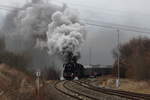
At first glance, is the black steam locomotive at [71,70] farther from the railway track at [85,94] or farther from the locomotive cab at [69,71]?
the railway track at [85,94]

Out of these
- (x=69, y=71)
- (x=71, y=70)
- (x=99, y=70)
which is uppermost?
(x=71, y=70)

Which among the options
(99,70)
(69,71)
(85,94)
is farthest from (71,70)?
(99,70)

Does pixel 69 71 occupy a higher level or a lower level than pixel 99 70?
higher

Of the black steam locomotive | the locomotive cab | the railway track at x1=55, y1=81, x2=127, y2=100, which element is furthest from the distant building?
the railway track at x1=55, y1=81, x2=127, y2=100

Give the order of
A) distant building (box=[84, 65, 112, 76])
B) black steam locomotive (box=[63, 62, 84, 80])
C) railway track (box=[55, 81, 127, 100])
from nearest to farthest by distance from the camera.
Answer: railway track (box=[55, 81, 127, 100]) < black steam locomotive (box=[63, 62, 84, 80]) < distant building (box=[84, 65, 112, 76])

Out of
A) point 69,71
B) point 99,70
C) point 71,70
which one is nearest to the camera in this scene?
point 71,70

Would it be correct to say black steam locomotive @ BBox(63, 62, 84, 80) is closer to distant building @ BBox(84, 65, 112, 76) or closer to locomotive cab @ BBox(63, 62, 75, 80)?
locomotive cab @ BBox(63, 62, 75, 80)

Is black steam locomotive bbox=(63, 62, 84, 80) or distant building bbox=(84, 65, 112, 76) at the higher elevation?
black steam locomotive bbox=(63, 62, 84, 80)

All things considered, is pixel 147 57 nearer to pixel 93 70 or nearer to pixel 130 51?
pixel 130 51

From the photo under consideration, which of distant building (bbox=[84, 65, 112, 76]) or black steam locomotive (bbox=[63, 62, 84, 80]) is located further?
distant building (bbox=[84, 65, 112, 76])

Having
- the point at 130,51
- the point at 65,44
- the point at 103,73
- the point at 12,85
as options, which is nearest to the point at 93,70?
the point at 103,73

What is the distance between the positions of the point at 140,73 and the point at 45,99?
971 inches

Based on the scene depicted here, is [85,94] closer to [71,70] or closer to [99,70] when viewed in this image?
[71,70]

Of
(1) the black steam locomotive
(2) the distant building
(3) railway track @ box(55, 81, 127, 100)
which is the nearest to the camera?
(3) railway track @ box(55, 81, 127, 100)
